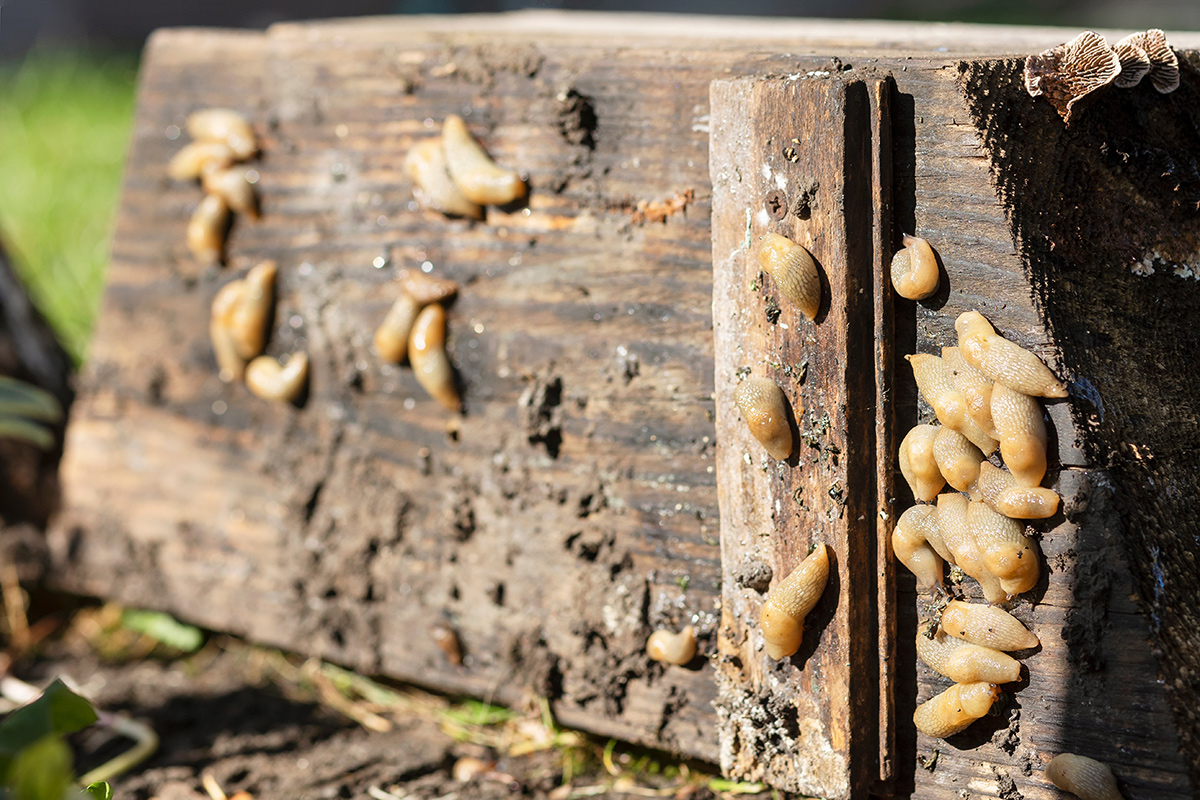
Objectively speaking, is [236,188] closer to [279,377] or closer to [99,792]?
[279,377]

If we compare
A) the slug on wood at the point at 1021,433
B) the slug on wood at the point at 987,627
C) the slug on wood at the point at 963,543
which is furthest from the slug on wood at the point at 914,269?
the slug on wood at the point at 987,627

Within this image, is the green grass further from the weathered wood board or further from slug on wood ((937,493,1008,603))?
slug on wood ((937,493,1008,603))

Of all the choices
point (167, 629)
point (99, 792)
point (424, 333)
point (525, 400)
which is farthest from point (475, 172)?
point (167, 629)

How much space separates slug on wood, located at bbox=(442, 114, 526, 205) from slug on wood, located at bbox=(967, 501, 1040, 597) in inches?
37.3

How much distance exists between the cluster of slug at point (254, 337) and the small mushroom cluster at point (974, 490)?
124cm

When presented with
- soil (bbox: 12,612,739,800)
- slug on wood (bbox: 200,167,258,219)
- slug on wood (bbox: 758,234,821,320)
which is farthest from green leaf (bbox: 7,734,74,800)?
slug on wood (bbox: 200,167,258,219)

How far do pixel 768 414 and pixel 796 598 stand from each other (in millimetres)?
272

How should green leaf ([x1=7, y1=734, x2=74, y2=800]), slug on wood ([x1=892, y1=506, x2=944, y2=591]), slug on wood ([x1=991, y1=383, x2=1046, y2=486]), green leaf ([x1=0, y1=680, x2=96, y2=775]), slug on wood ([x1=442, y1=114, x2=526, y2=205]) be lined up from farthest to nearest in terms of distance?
slug on wood ([x1=442, y1=114, x2=526, y2=205])
slug on wood ([x1=892, y1=506, x2=944, y2=591])
slug on wood ([x1=991, y1=383, x2=1046, y2=486])
green leaf ([x1=0, y1=680, x2=96, y2=775])
green leaf ([x1=7, y1=734, x2=74, y2=800])

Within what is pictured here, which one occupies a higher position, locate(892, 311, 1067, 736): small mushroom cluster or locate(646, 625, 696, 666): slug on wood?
locate(892, 311, 1067, 736): small mushroom cluster

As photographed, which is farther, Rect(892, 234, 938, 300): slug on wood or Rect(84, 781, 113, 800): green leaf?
Rect(892, 234, 938, 300): slug on wood

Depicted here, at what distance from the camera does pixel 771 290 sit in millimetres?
1349

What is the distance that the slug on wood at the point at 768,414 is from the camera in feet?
4.36

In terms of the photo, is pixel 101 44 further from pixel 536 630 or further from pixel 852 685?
pixel 852 685

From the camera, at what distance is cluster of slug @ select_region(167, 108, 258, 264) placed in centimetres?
195
